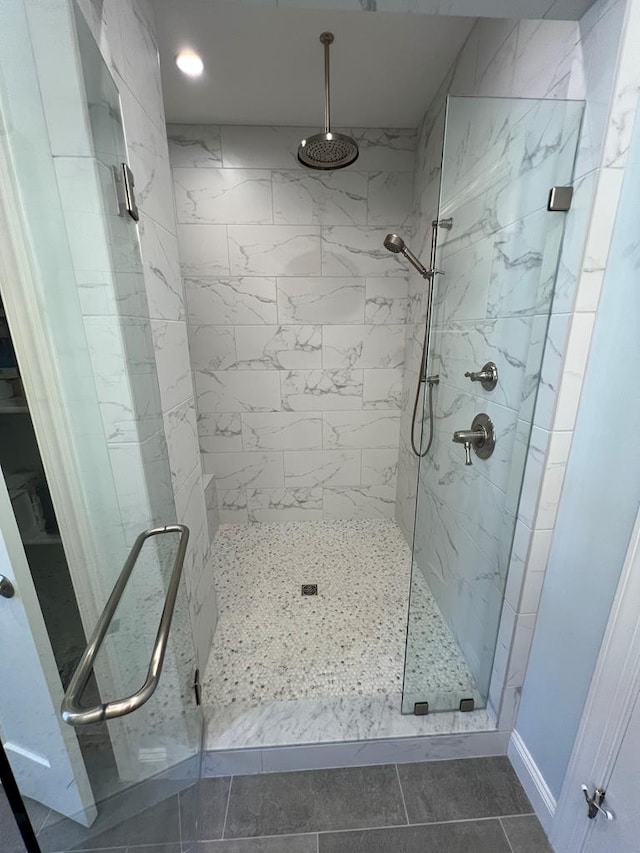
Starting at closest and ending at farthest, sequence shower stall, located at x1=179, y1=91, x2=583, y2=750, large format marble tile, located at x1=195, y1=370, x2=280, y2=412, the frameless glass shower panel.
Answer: the frameless glass shower panel, shower stall, located at x1=179, y1=91, x2=583, y2=750, large format marble tile, located at x1=195, y1=370, x2=280, y2=412

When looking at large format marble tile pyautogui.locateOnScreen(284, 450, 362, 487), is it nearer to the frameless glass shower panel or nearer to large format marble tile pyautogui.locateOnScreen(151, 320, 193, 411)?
the frameless glass shower panel

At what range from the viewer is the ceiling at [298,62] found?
1.21 metres

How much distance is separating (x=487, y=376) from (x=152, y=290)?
1.09 meters

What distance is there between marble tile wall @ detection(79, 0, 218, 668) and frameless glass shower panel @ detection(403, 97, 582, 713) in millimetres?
870

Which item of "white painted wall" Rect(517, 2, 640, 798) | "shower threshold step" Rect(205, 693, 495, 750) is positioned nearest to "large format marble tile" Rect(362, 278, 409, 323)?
"white painted wall" Rect(517, 2, 640, 798)

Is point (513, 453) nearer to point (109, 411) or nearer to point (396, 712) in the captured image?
point (396, 712)

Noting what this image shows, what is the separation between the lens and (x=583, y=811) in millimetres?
→ 846

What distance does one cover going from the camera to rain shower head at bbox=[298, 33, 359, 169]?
4.43ft

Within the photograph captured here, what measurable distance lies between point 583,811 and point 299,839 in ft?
2.48

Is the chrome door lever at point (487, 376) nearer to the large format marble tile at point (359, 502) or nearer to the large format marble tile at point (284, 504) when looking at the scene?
the large format marble tile at point (359, 502)

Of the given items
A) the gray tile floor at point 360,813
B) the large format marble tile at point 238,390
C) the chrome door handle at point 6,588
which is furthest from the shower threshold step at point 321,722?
the large format marble tile at point 238,390

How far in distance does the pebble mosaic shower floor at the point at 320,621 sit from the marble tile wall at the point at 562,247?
338mm

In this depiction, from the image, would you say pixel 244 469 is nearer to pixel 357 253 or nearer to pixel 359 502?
pixel 359 502

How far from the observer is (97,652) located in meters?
0.65
